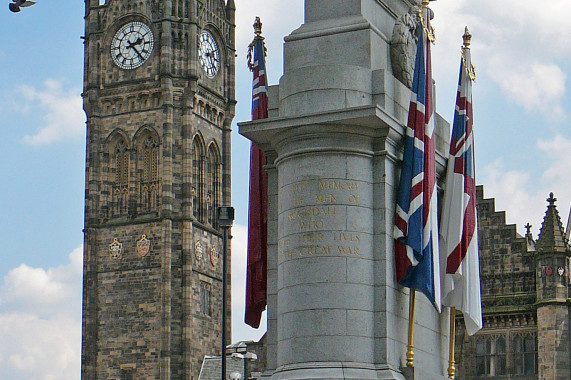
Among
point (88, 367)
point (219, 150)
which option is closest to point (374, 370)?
point (88, 367)

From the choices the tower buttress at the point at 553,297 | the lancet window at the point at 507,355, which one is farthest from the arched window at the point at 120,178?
the tower buttress at the point at 553,297

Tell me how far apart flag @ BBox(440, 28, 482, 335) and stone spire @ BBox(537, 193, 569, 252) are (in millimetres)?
32804

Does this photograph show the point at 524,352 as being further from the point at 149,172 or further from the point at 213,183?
the point at 213,183

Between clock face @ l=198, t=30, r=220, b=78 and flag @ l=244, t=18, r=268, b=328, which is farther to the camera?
clock face @ l=198, t=30, r=220, b=78

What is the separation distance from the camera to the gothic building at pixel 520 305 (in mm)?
54875

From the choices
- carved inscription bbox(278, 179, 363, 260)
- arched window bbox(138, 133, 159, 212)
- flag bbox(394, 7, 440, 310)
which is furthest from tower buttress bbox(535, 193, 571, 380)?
carved inscription bbox(278, 179, 363, 260)

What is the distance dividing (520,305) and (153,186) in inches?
1176

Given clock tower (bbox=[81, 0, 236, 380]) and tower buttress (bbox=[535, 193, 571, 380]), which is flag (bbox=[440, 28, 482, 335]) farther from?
clock tower (bbox=[81, 0, 236, 380])

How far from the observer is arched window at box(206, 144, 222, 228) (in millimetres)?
82637

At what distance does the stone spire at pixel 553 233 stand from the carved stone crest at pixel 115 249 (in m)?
31.4

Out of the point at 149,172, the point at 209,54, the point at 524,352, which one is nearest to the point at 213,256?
the point at 149,172

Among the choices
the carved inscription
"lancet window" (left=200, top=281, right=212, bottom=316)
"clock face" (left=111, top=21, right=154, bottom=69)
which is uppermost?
"clock face" (left=111, top=21, right=154, bottom=69)

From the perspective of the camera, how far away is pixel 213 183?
83.6 meters

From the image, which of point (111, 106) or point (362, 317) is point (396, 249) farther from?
point (111, 106)
